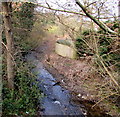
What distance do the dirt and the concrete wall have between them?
319mm

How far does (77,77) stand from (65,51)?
3.22 m

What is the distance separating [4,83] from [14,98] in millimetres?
676

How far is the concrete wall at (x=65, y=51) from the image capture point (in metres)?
9.26

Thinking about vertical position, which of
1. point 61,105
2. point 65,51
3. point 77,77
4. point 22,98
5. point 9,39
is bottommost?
point 61,105

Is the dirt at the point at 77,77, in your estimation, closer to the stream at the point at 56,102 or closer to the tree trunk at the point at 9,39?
the stream at the point at 56,102

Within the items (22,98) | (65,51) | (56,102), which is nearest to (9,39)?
(22,98)

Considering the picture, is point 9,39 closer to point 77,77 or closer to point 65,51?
point 77,77

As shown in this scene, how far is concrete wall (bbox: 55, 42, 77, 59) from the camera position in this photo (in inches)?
364

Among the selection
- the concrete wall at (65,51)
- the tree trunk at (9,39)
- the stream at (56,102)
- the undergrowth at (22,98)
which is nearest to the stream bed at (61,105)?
the stream at (56,102)

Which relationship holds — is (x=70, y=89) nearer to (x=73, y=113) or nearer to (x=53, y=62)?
(x=73, y=113)

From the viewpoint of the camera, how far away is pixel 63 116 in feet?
14.4

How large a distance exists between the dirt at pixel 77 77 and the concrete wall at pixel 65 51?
1.05 feet

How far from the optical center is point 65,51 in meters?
9.77

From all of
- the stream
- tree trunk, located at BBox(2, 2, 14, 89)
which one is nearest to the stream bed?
the stream
